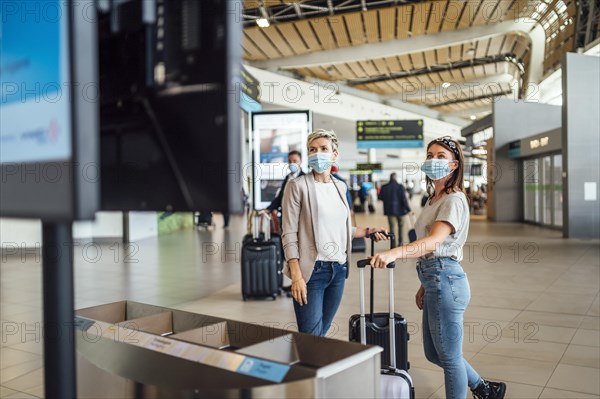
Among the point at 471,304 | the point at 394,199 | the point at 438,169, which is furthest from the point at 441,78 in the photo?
the point at 438,169

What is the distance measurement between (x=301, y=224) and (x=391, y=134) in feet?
71.2

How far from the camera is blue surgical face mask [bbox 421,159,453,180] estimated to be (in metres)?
2.92

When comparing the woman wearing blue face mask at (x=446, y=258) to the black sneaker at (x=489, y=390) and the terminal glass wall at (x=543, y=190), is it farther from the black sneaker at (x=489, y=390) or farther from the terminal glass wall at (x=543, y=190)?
the terminal glass wall at (x=543, y=190)

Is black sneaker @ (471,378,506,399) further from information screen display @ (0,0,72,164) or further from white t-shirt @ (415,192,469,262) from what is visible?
information screen display @ (0,0,72,164)

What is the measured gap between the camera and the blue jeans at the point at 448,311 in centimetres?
279

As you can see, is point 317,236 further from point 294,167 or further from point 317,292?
point 294,167

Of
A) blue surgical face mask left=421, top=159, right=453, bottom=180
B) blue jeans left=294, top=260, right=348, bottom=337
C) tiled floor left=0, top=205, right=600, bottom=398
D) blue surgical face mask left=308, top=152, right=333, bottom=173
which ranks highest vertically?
blue surgical face mask left=308, top=152, right=333, bottom=173

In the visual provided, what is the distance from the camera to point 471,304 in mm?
6523

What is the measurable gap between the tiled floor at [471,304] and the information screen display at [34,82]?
326 centimetres

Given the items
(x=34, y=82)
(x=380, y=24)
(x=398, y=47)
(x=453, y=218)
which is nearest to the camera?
(x=34, y=82)

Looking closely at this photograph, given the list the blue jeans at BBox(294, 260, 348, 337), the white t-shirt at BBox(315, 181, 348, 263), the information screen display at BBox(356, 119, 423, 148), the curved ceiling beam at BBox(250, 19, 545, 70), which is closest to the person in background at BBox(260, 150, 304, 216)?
the white t-shirt at BBox(315, 181, 348, 263)

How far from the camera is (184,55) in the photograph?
92 cm

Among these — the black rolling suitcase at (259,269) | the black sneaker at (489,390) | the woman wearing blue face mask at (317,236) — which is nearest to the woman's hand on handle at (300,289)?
the woman wearing blue face mask at (317,236)

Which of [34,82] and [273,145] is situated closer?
[34,82]
